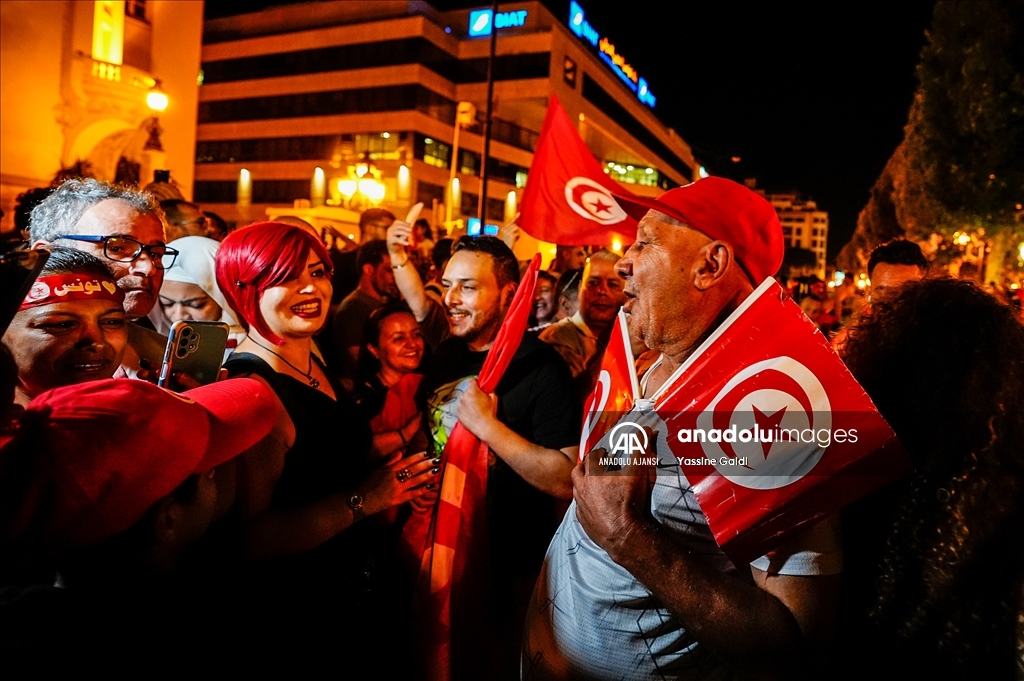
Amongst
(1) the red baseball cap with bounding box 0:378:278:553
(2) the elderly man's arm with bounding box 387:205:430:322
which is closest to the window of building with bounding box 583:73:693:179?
(2) the elderly man's arm with bounding box 387:205:430:322

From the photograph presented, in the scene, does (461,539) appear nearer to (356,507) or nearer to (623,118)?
(356,507)

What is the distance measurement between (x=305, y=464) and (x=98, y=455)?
4.39 feet

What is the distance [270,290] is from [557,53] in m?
47.2

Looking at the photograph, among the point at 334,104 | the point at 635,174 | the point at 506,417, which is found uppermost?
the point at 334,104

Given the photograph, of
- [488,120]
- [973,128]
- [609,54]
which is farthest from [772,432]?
[609,54]

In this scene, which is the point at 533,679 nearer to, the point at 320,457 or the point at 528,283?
the point at 320,457

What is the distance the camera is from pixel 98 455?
3.95 ft

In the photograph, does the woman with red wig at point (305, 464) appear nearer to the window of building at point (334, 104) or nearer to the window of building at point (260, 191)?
the window of building at point (334, 104)

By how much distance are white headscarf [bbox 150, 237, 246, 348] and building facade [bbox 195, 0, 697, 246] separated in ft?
127

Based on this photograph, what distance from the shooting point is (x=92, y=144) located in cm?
1761

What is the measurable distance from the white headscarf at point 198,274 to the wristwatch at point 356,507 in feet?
4.52

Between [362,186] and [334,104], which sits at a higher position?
[334,104]

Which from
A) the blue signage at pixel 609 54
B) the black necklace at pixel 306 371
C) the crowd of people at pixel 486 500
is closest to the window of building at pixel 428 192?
the blue signage at pixel 609 54

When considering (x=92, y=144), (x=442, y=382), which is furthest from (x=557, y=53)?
(x=442, y=382)
